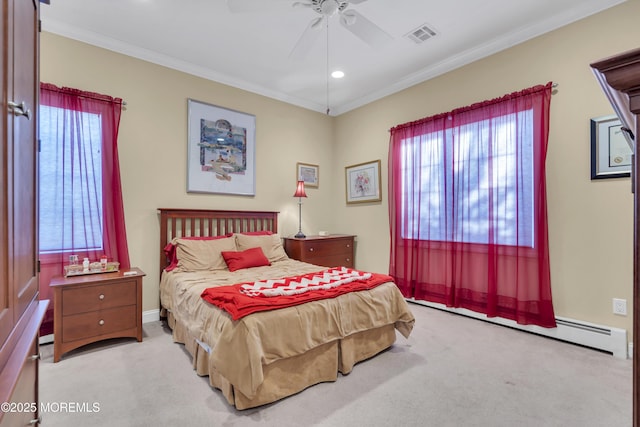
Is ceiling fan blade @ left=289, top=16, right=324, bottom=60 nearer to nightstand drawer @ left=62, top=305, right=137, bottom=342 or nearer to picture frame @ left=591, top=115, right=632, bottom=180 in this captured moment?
picture frame @ left=591, top=115, right=632, bottom=180

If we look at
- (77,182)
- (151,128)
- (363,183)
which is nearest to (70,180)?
(77,182)

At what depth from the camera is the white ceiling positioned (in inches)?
102

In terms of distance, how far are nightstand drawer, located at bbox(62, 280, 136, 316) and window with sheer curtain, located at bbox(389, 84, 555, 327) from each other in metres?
3.03

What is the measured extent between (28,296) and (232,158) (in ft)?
A: 10.0

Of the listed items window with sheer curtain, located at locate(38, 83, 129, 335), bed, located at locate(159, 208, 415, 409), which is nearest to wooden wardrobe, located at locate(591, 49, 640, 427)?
bed, located at locate(159, 208, 415, 409)

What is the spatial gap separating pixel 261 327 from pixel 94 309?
5.46ft

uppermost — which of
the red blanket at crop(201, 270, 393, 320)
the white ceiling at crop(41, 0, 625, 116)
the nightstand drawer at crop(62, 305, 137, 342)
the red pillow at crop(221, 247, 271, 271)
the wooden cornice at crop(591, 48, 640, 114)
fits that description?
the white ceiling at crop(41, 0, 625, 116)

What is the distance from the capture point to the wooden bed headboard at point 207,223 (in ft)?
10.9

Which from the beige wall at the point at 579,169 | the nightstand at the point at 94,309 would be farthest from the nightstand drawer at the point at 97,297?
the beige wall at the point at 579,169

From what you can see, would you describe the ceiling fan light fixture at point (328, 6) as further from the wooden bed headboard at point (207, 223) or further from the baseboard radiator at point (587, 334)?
the baseboard radiator at point (587, 334)

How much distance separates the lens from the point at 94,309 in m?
2.48

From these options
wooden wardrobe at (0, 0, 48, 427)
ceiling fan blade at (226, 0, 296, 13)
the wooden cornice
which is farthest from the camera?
ceiling fan blade at (226, 0, 296, 13)

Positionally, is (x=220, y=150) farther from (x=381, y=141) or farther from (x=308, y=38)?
(x=381, y=141)

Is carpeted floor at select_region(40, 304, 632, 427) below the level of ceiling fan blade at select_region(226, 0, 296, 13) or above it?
below
